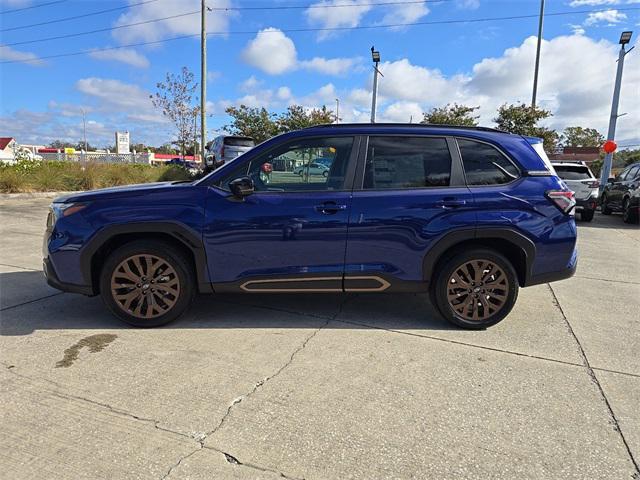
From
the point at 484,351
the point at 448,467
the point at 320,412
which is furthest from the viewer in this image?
the point at 484,351

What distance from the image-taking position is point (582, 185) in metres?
12.5

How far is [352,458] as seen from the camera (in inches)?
95.9

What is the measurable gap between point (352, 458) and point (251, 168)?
255cm

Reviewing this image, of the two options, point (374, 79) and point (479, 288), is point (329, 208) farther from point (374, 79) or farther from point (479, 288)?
point (374, 79)

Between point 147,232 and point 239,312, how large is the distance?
1.21 m

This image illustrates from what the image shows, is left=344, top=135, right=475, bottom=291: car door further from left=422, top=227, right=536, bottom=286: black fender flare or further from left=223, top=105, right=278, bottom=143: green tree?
left=223, top=105, right=278, bottom=143: green tree

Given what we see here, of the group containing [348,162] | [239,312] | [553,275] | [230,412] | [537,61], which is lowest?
[230,412]

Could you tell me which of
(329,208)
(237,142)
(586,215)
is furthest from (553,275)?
(237,142)

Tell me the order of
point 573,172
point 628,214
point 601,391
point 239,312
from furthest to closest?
1. point 628,214
2. point 573,172
3. point 239,312
4. point 601,391

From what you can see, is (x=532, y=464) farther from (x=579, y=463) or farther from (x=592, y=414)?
(x=592, y=414)

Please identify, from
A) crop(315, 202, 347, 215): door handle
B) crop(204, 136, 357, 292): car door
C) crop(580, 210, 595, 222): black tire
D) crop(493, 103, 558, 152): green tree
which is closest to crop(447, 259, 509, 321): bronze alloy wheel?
crop(204, 136, 357, 292): car door

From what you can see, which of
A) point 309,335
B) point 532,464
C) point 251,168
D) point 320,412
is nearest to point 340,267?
point 309,335

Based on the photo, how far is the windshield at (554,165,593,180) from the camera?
12695 mm

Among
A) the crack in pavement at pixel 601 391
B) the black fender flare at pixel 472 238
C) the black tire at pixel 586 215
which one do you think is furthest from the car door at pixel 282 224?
the black tire at pixel 586 215
